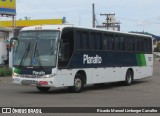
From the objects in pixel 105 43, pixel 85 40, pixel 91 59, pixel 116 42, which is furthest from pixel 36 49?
pixel 116 42

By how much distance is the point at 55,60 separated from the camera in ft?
64.3

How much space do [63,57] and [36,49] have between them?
47.1 inches

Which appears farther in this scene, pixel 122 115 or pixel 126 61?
pixel 126 61

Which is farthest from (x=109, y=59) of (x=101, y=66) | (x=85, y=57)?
(x=85, y=57)

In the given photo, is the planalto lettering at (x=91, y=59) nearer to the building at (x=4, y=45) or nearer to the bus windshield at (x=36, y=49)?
the bus windshield at (x=36, y=49)

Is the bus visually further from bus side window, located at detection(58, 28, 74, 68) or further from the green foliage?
the green foliage

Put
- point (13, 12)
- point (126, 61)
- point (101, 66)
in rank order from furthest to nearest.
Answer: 1. point (13, 12)
2. point (126, 61)
3. point (101, 66)

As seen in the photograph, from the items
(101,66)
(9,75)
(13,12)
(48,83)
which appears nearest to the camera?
(48,83)

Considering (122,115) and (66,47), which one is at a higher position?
(66,47)

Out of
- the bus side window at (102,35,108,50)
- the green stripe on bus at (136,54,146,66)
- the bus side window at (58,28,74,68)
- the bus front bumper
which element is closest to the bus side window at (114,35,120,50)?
the bus side window at (102,35,108,50)

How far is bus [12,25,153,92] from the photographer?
19.7 meters

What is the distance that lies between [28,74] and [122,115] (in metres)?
8.63

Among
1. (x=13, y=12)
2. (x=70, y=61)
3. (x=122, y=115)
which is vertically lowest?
(x=122, y=115)

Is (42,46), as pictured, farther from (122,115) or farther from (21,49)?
(122,115)
